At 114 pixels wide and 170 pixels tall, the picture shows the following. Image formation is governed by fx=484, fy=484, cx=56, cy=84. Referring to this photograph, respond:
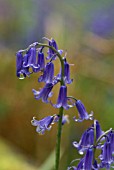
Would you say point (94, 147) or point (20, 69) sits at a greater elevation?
point (20, 69)

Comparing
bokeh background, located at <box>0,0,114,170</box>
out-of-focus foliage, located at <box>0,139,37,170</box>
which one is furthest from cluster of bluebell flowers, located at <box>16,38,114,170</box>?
out-of-focus foliage, located at <box>0,139,37,170</box>

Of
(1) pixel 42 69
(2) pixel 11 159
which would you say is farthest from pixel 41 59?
(2) pixel 11 159

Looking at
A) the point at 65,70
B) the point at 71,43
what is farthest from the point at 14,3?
the point at 65,70

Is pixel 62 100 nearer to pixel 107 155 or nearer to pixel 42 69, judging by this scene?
pixel 42 69

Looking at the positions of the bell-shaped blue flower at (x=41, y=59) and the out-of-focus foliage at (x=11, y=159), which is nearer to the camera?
the bell-shaped blue flower at (x=41, y=59)

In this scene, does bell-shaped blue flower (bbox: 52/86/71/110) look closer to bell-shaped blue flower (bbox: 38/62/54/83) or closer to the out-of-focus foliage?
bell-shaped blue flower (bbox: 38/62/54/83)

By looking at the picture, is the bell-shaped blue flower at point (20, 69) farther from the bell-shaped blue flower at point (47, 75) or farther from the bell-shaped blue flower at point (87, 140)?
the bell-shaped blue flower at point (87, 140)

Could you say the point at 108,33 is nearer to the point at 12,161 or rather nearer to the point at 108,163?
the point at 12,161

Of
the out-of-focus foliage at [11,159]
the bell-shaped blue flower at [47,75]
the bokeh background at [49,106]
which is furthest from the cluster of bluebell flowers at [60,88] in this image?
the out-of-focus foliage at [11,159]

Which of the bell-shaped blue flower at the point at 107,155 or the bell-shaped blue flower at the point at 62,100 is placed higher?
the bell-shaped blue flower at the point at 62,100

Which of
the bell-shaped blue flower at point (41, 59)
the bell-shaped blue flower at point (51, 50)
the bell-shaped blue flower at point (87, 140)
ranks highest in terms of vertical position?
the bell-shaped blue flower at point (51, 50)

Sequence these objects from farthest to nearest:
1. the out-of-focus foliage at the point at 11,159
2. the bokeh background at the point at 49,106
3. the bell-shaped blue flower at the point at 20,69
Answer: the bokeh background at the point at 49,106
the out-of-focus foliage at the point at 11,159
the bell-shaped blue flower at the point at 20,69
